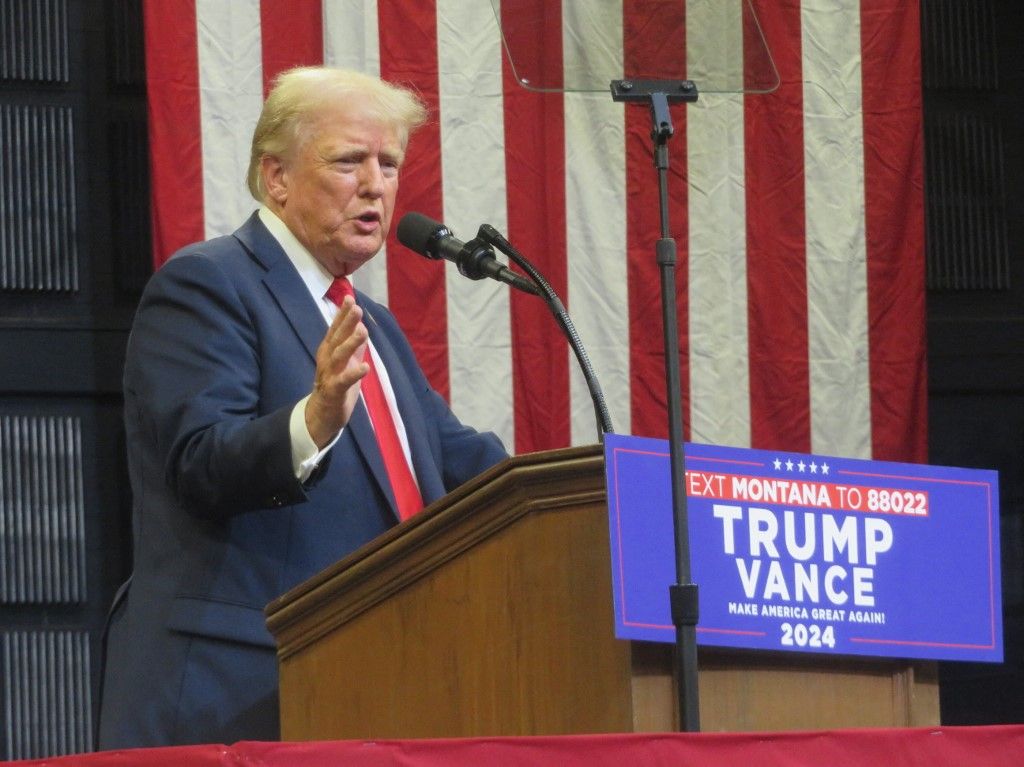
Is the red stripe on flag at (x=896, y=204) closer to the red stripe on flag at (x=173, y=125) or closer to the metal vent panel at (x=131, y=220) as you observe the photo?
the red stripe on flag at (x=173, y=125)

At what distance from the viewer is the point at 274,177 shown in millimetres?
3188

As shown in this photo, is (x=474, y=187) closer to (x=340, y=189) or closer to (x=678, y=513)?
(x=340, y=189)

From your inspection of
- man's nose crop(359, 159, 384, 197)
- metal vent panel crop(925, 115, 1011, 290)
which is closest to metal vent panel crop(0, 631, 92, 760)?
man's nose crop(359, 159, 384, 197)

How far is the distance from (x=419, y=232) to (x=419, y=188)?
6.46ft

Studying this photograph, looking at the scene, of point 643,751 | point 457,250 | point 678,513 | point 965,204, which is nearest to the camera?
point 643,751

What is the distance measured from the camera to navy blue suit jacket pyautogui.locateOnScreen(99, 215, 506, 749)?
267 cm

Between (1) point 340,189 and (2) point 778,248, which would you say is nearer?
(1) point 340,189

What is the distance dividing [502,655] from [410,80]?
279cm

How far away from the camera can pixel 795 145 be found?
202 inches

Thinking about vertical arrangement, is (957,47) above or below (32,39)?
above

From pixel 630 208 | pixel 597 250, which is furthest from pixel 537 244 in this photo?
pixel 630 208

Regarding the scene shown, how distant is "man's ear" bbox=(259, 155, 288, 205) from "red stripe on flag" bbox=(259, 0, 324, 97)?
1.59 m

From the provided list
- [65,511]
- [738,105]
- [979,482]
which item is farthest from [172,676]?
[738,105]

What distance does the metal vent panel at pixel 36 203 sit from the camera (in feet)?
16.0
